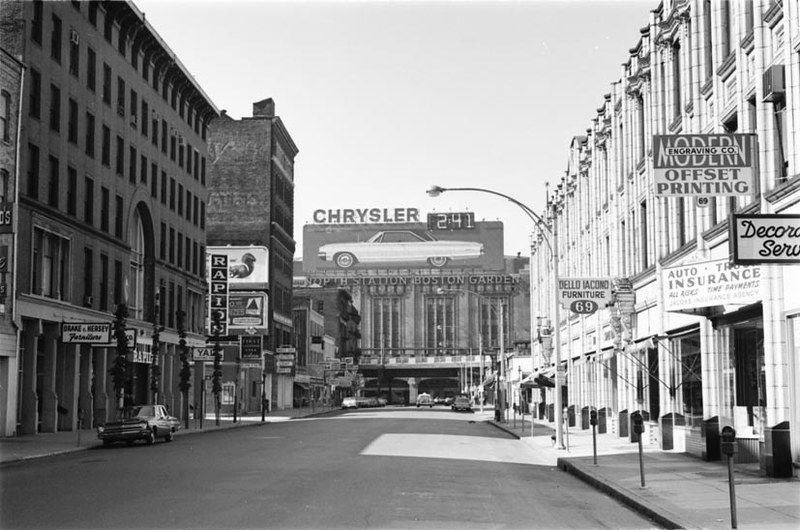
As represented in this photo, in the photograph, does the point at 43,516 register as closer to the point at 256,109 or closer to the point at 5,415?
the point at 5,415

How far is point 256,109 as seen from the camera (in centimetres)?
10556

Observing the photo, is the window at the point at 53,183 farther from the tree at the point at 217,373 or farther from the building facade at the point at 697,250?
the building facade at the point at 697,250

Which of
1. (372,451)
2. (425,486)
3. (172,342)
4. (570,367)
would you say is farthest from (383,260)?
(425,486)

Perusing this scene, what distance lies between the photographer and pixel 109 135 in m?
53.3

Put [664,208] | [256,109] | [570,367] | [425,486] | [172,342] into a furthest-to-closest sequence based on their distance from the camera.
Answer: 1. [256,109]
2. [172,342]
3. [570,367]
4. [664,208]
5. [425,486]

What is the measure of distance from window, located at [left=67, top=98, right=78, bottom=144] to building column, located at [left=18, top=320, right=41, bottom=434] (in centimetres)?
955

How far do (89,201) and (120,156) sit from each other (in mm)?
5636

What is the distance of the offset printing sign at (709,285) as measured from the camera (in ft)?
71.4

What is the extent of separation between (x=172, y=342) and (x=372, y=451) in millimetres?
37177

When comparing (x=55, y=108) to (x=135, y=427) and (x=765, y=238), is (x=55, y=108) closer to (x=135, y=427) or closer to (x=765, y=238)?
(x=135, y=427)

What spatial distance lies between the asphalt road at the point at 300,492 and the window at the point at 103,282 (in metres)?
22.3

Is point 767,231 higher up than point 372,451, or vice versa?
point 767,231

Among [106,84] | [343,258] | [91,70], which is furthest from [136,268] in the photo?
[343,258]

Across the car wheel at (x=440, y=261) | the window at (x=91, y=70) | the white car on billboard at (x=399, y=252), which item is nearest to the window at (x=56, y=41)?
the window at (x=91, y=70)
